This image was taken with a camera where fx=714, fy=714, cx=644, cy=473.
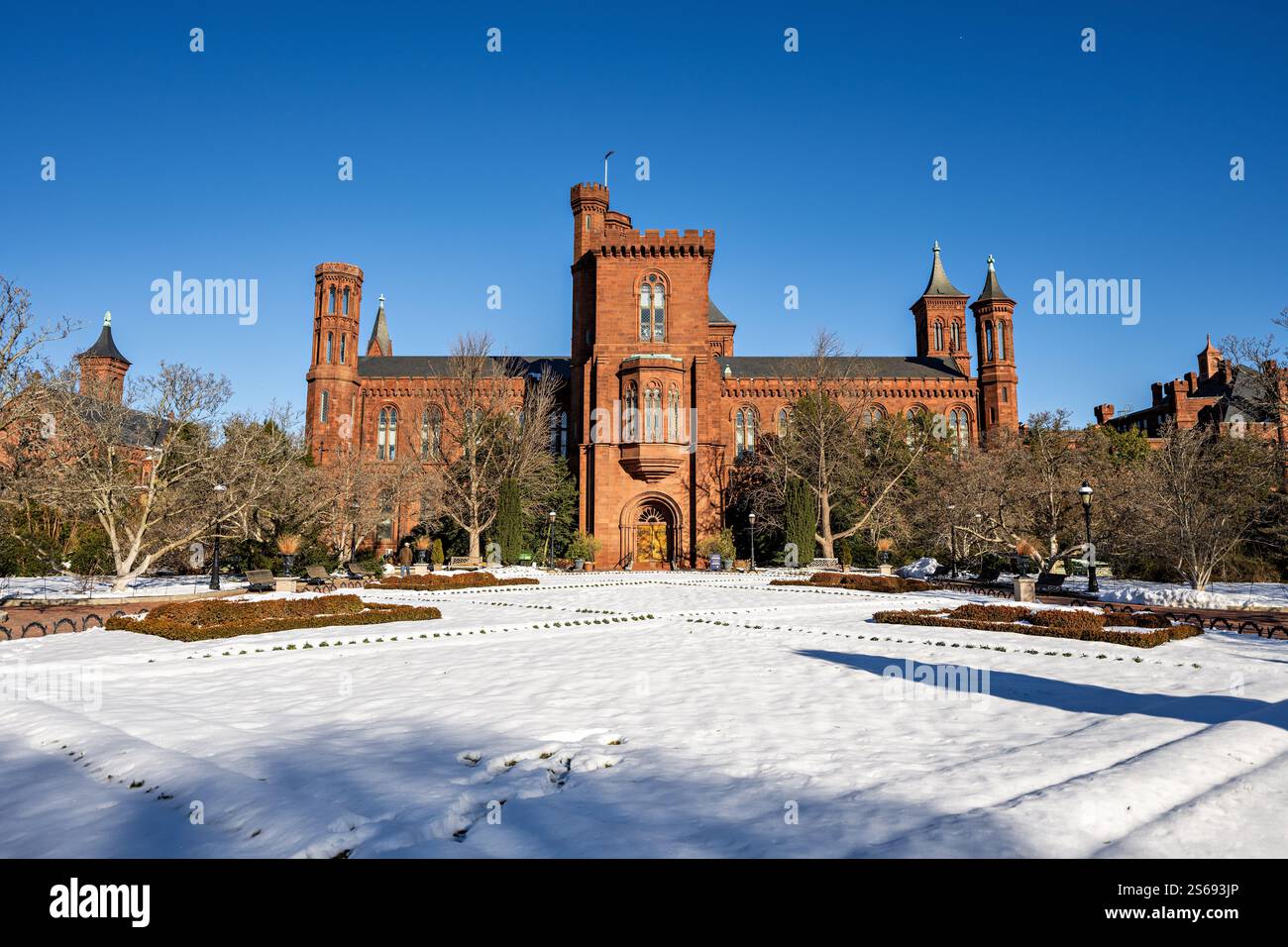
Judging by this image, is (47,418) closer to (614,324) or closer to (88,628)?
(88,628)

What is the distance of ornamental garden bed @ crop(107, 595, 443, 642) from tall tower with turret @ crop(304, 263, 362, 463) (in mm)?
31827

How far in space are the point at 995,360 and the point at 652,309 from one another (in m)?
27.5

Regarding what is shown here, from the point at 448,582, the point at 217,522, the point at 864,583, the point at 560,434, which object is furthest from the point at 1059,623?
the point at 560,434

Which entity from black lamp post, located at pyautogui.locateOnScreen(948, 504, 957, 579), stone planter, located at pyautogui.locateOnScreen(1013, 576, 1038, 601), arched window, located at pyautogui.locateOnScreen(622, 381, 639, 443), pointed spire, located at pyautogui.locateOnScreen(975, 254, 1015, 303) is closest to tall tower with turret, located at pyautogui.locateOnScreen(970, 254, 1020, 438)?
pointed spire, located at pyautogui.locateOnScreen(975, 254, 1015, 303)

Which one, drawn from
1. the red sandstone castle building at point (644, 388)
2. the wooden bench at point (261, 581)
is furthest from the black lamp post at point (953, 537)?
the wooden bench at point (261, 581)

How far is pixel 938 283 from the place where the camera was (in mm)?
61062

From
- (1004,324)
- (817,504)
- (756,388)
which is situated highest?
(1004,324)

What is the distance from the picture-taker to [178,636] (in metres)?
11.6

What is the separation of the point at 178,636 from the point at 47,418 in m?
14.3

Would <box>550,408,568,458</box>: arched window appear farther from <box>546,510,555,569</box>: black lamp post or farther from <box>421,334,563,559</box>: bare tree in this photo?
<box>546,510,555,569</box>: black lamp post

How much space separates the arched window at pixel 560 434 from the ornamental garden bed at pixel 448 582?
20.4 metres

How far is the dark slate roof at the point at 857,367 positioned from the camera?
49.3 m

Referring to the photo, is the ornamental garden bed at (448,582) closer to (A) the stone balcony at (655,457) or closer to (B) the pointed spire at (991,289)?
(A) the stone balcony at (655,457)
